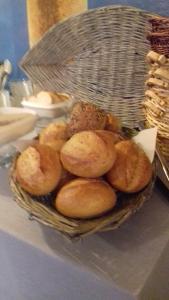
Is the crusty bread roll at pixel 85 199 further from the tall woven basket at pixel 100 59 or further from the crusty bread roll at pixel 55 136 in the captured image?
the tall woven basket at pixel 100 59

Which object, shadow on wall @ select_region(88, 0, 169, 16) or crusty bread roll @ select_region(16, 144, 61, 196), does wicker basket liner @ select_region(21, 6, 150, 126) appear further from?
crusty bread roll @ select_region(16, 144, 61, 196)

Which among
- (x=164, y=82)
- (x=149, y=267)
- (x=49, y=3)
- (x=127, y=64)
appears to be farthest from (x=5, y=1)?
(x=149, y=267)

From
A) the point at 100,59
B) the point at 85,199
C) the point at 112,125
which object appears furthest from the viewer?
the point at 100,59

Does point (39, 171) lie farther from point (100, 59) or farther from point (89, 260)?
point (100, 59)

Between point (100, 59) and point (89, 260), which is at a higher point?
point (100, 59)

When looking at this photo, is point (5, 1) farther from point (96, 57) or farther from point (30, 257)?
point (30, 257)

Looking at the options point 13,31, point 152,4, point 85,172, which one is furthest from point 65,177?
point 13,31

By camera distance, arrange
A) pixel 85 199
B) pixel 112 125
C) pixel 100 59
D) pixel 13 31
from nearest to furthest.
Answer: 1. pixel 85 199
2. pixel 112 125
3. pixel 100 59
4. pixel 13 31

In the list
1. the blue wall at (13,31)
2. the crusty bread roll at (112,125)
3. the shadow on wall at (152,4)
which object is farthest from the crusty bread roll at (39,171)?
the blue wall at (13,31)
